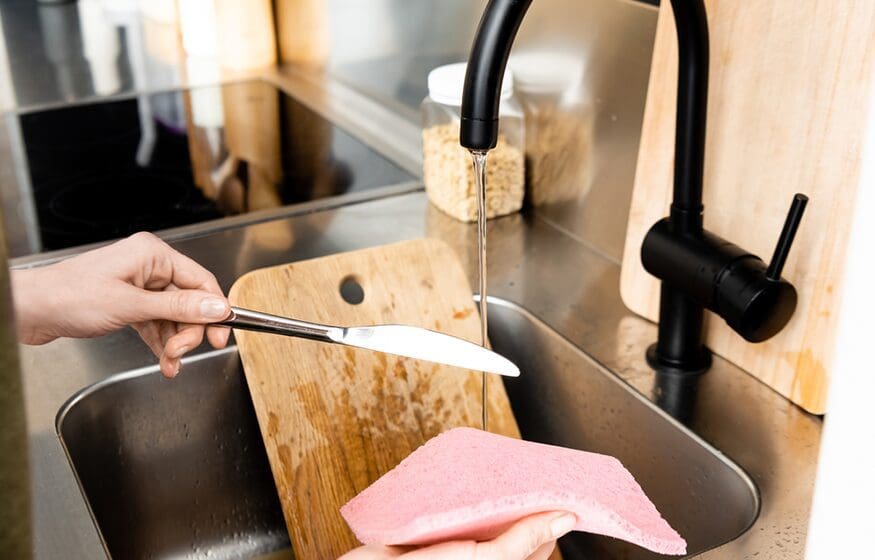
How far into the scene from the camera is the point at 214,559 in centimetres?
89

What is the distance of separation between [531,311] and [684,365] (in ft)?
0.58

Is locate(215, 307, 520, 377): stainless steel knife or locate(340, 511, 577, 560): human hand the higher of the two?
locate(215, 307, 520, 377): stainless steel knife

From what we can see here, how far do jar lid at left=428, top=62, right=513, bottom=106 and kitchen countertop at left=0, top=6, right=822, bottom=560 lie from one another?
0.14 meters

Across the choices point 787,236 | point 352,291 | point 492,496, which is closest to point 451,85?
point 352,291

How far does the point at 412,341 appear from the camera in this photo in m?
0.66

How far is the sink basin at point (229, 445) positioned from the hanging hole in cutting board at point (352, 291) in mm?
129

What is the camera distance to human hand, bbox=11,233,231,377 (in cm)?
67

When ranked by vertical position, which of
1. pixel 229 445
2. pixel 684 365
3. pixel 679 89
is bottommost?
pixel 229 445

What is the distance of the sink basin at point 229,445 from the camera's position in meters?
0.80

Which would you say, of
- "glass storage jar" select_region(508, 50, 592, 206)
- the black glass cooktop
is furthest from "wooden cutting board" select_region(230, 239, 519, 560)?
the black glass cooktop

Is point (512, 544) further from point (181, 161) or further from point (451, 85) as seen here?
point (181, 161)

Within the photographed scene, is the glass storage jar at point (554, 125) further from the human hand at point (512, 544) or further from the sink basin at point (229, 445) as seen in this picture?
the human hand at point (512, 544)

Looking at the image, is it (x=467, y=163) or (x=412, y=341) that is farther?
(x=467, y=163)

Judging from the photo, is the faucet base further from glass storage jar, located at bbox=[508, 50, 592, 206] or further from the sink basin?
glass storage jar, located at bbox=[508, 50, 592, 206]
